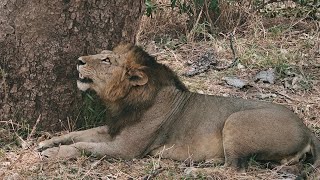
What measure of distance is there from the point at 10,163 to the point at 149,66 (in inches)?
48.2

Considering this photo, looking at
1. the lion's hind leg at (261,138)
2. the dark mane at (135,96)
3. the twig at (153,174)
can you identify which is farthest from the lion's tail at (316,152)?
the dark mane at (135,96)

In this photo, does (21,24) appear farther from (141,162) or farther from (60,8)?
(141,162)

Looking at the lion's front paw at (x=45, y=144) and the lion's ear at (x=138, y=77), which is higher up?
the lion's ear at (x=138, y=77)

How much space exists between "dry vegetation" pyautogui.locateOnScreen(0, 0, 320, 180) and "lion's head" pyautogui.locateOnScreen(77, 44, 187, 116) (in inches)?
18.0

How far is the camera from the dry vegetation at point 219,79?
473cm

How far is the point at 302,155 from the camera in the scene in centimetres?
488

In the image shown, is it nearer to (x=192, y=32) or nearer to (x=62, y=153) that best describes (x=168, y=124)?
(x=62, y=153)

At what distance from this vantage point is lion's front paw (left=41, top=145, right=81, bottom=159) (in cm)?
484

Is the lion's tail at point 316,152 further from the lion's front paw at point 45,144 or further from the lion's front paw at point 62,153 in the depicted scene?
the lion's front paw at point 45,144

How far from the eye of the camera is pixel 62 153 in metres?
4.85

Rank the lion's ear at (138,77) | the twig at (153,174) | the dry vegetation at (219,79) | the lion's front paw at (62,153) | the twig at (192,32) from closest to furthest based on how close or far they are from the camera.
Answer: the twig at (153,174)
the dry vegetation at (219,79)
the lion's front paw at (62,153)
the lion's ear at (138,77)
the twig at (192,32)

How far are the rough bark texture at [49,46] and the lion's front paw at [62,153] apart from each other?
0.48 metres

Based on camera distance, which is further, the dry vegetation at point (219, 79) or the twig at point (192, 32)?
the twig at point (192, 32)

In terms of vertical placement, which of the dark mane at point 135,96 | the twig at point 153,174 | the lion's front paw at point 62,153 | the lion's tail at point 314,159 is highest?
the dark mane at point 135,96
